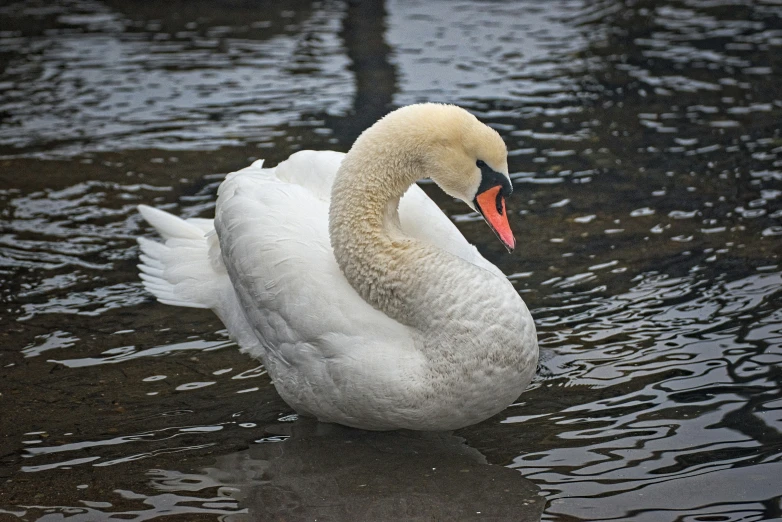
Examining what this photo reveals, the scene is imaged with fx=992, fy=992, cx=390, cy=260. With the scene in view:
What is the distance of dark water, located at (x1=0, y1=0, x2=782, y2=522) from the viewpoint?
420 cm

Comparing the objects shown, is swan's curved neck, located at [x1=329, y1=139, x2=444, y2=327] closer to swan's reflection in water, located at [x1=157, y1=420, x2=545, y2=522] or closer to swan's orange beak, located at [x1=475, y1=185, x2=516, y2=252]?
swan's orange beak, located at [x1=475, y1=185, x2=516, y2=252]

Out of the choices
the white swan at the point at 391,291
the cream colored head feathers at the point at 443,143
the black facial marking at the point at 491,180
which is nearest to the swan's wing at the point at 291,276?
the white swan at the point at 391,291

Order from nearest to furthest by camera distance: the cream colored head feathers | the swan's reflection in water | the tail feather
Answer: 1. the swan's reflection in water
2. the cream colored head feathers
3. the tail feather

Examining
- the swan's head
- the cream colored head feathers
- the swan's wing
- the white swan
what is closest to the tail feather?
the swan's wing

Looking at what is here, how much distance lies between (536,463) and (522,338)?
561 mm

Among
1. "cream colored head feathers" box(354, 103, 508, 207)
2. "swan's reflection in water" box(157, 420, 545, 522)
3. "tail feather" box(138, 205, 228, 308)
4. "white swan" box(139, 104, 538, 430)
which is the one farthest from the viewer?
"tail feather" box(138, 205, 228, 308)

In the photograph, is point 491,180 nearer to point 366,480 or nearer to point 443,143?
point 443,143

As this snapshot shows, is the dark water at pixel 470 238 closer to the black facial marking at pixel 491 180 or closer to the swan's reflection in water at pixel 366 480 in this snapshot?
the swan's reflection in water at pixel 366 480

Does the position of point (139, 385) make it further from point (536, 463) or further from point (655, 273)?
point (655, 273)

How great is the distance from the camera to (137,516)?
4.02m

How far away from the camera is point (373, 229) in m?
4.52

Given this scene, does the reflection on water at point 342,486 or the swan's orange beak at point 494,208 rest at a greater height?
the swan's orange beak at point 494,208

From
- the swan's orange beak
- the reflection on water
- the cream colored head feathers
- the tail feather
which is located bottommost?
the reflection on water

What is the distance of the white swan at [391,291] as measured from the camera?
13.6ft
